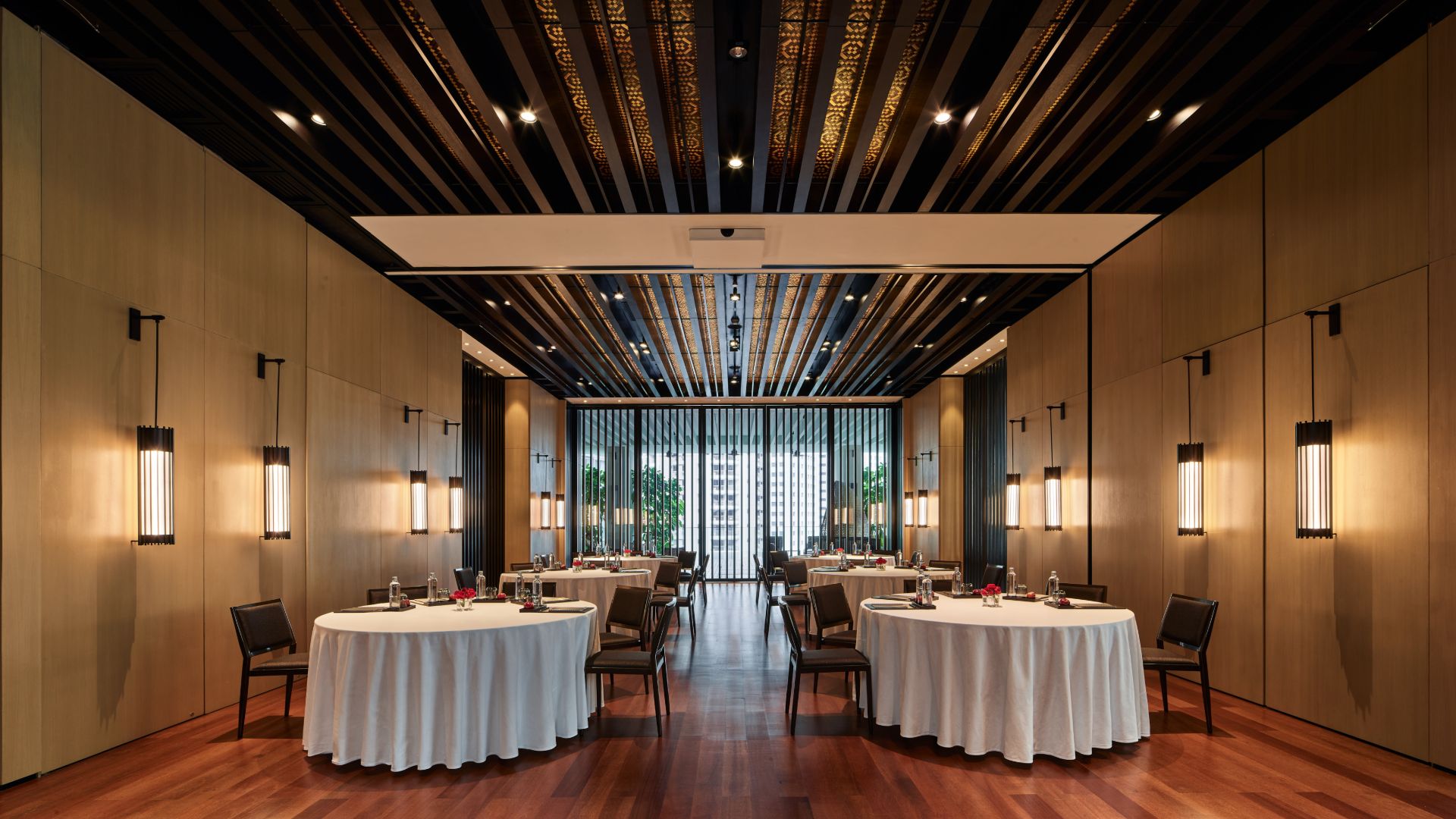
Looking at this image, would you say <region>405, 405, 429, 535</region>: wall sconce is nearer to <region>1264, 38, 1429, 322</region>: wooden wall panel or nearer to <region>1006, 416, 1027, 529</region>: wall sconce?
<region>1006, 416, 1027, 529</region>: wall sconce

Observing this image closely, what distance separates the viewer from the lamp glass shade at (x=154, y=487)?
5.36 m

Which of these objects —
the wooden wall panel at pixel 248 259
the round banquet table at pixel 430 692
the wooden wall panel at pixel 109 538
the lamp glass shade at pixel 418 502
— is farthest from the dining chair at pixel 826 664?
the lamp glass shade at pixel 418 502

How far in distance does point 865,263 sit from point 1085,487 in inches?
136

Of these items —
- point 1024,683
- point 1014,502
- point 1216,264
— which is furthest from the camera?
point 1014,502

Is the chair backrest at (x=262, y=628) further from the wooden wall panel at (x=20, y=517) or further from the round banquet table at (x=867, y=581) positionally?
the round banquet table at (x=867, y=581)

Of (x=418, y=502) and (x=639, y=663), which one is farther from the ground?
(x=418, y=502)

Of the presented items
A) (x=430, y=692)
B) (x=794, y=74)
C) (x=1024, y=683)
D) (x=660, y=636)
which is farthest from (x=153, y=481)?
(x=1024, y=683)

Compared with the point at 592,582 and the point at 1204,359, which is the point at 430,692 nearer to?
the point at 592,582

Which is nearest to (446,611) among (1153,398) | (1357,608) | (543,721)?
(543,721)

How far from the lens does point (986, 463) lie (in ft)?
48.3

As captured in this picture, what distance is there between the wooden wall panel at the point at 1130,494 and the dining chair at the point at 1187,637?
1.73 m

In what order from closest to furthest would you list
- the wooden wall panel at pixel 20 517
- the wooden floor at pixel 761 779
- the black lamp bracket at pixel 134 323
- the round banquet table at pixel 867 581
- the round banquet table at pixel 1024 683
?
1. the wooden floor at pixel 761 779
2. the wooden wall panel at pixel 20 517
3. the round banquet table at pixel 1024 683
4. the black lamp bracket at pixel 134 323
5. the round banquet table at pixel 867 581

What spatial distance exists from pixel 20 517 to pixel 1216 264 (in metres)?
7.99

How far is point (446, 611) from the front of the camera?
5.86 meters
